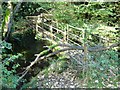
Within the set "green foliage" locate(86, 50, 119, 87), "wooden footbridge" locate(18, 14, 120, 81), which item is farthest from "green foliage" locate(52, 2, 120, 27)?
"green foliage" locate(86, 50, 119, 87)

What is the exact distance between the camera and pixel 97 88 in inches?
80.0

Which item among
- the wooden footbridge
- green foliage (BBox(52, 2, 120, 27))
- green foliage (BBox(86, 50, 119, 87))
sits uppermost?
green foliage (BBox(52, 2, 120, 27))

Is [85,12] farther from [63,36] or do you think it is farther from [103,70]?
[103,70]

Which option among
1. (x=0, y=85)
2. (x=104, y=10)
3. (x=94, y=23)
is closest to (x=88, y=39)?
(x=94, y=23)

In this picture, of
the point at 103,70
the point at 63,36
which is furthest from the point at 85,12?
the point at 103,70

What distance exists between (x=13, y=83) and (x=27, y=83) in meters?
0.39

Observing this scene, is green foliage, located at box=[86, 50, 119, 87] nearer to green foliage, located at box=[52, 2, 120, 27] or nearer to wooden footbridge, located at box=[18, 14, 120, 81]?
wooden footbridge, located at box=[18, 14, 120, 81]

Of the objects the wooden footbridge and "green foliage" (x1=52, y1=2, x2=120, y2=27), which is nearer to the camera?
the wooden footbridge

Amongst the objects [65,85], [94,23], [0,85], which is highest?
[94,23]

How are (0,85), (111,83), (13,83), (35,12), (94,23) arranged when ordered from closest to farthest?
(0,85) < (13,83) < (111,83) < (94,23) < (35,12)

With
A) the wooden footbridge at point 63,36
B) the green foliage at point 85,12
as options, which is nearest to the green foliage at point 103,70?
the wooden footbridge at point 63,36

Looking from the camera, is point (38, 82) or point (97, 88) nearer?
point (97, 88)

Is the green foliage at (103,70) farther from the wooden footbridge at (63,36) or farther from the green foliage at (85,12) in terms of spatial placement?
the green foliage at (85,12)

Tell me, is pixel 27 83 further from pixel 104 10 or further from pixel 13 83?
pixel 104 10
